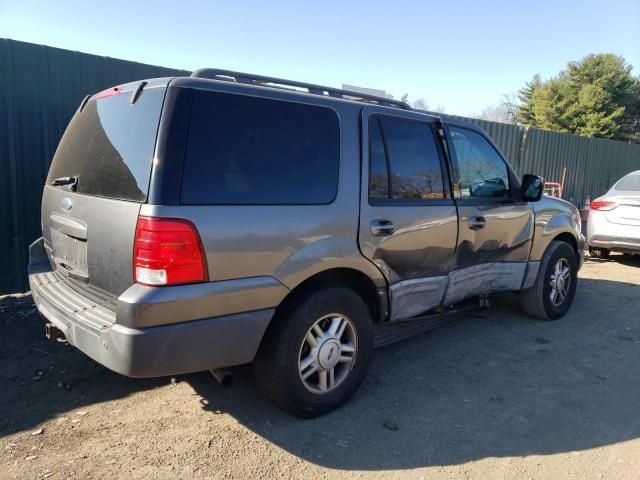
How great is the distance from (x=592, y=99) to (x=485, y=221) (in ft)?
119

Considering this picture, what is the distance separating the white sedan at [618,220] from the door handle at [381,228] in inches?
237

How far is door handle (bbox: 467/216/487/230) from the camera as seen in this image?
4.10 m

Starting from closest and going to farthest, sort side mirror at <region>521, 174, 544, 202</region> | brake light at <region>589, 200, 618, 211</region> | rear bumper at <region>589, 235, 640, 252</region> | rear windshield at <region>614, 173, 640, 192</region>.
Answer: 1. side mirror at <region>521, 174, 544, 202</region>
2. rear bumper at <region>589, 235, 640, 252</region>
3. brake light at <region>589, 200, 618, 211</region>
4. rear windshield at <region>614, 173, 640, 192</region>

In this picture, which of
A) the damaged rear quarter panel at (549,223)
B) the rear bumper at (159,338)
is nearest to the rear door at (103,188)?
the rear bumper at (159,338)

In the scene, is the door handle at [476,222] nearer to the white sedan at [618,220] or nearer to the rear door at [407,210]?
the rear door at [407,210]

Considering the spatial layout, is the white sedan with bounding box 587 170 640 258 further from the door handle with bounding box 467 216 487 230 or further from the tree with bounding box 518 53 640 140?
the tree with bounding box 518 53 640 140

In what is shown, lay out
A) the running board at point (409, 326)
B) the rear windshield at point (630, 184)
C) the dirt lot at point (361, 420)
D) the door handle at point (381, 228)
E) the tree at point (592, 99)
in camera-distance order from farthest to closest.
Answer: the tree at point (592, 99)
the rear windshield at point (630, 184)
the running board at point (409, 326)
the door handle at point (381, 228)
the dirt lot at point (361, 420)

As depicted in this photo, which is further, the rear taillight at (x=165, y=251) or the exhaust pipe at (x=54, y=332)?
the exhaust pipe at (x=54, y=332)

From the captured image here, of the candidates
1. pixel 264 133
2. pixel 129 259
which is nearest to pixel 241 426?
pixel 129 259

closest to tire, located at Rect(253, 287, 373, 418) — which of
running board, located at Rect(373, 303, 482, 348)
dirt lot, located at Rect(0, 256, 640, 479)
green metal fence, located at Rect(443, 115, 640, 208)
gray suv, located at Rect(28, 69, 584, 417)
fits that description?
gray suv, located at Rect(28, 69, 584, 417)

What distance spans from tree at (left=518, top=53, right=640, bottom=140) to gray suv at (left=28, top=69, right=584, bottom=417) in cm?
→ 3582

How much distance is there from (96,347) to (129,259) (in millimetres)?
510

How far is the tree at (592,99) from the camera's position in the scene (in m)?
34.9

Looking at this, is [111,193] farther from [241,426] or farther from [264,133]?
[241,426]
